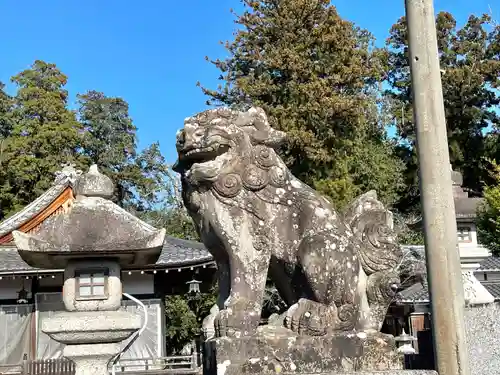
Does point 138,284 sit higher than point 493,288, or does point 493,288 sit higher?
point 138,284

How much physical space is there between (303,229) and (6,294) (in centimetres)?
1265

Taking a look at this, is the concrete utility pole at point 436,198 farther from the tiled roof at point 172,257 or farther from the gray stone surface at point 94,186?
the tiled roof at point 172,257

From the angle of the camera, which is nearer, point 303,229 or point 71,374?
point 303,229

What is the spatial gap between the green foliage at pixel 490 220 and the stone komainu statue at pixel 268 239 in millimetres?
12709

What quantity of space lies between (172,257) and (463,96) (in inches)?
757

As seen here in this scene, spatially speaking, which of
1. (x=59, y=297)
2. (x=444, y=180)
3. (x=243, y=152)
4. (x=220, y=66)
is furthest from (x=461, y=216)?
(x=220, y=66)

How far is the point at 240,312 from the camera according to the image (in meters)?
3.75

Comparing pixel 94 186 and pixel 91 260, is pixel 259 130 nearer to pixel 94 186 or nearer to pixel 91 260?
pixel 94 186

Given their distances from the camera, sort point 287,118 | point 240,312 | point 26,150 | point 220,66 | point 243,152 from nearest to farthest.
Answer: point 240,312
point 243,152
point 287,118
point 220,66
point 26,150

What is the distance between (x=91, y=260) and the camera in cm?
611

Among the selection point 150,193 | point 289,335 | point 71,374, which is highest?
point 150,193

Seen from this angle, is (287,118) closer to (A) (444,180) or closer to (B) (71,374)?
(B) (71,374)

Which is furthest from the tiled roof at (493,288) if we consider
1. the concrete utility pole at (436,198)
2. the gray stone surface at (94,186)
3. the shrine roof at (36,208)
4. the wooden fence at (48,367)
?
the concrete utility pole at (436,198)

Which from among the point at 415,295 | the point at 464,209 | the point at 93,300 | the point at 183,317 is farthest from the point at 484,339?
the point at 183,317
